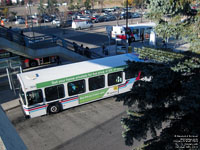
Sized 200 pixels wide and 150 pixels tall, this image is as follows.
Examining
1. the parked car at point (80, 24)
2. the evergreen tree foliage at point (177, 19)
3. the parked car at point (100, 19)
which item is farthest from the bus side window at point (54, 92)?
the parked car at point (100, 19)

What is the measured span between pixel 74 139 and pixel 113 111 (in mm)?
3265

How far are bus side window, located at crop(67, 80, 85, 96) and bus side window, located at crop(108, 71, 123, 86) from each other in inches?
71.9

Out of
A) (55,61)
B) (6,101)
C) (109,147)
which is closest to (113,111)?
(109,147)

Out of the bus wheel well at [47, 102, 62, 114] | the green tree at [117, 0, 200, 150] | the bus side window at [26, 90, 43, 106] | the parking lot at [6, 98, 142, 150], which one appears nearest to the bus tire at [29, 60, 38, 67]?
the parking lot at [6, 98, 142, 150]

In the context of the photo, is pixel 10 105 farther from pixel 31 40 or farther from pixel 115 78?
pixel 115 78

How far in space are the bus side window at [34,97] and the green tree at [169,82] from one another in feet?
22.5

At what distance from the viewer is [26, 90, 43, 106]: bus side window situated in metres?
10.7

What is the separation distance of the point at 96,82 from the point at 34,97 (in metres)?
3.67

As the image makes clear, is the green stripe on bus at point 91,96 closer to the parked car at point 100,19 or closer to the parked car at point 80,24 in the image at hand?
the parked car at point 80,24

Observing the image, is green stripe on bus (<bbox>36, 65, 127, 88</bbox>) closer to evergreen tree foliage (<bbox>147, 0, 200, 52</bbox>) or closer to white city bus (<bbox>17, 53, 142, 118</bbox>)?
white city bus (<bbox>17, 53, 142, 118</bbox>)

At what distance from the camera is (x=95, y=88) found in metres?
12.4

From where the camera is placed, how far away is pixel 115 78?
1295 cm

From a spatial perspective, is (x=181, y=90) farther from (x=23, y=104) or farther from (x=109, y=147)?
(x=23, y=104)

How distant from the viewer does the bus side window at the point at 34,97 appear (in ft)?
35.0
